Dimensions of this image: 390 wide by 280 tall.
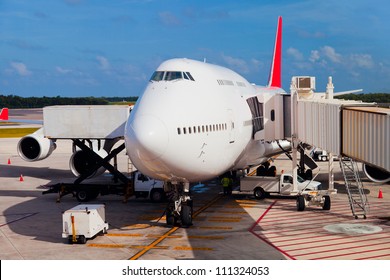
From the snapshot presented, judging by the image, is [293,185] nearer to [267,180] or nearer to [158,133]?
[267,180]

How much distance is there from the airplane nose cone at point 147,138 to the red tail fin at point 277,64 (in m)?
29.4

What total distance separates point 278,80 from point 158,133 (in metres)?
31.6

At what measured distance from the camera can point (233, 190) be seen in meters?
33.3

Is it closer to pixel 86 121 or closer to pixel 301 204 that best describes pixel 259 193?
pixel 301 204

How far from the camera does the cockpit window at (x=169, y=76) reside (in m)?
21.6

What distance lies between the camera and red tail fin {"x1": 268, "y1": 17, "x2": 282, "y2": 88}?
47.3 metres

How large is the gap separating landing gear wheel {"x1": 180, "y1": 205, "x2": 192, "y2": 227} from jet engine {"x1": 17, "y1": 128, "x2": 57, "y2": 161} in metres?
16.8

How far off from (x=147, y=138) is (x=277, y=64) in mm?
33281

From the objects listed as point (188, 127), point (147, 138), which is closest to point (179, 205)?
point (188, 127)

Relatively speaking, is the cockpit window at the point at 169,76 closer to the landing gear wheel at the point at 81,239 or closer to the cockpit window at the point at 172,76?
the cockpit window at the point at 172,76

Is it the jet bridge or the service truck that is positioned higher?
the jet bridge

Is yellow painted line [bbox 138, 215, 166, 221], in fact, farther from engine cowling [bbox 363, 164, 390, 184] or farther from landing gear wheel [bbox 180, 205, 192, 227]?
engine cowling [bbox 363, 164, 390, 184]

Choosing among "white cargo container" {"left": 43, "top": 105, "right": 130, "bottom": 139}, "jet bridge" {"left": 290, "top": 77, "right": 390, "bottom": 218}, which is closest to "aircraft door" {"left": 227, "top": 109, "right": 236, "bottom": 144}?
"jet bridge" {"left": 290, "top": 77, "right": 390, "bottom": 218}

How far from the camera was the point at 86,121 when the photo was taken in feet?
101
